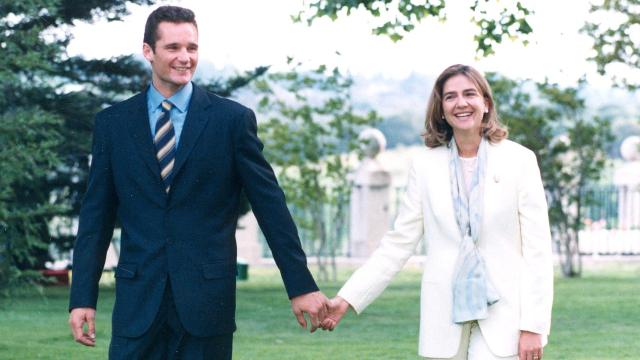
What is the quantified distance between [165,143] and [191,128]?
0.41ft

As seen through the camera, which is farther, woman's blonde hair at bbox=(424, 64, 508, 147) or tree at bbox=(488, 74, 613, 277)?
tree at bbox=(488, 74, 613, 277)

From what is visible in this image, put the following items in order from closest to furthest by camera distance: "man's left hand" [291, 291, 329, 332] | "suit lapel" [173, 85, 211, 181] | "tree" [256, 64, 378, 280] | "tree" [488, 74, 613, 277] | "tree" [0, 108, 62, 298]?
"suit lapel" [173, 85, 211, 181]
"man's left hand" [291, 291, 329, 332]
"tree" [0, 108, 62, 298]
"tree" [256, 64, 378, 280]
"tree" [488, 74, 613, 277]

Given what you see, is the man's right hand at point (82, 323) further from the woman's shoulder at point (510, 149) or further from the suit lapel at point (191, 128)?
the woman's shoulder at point (510, 149)

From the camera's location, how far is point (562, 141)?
24328 mm

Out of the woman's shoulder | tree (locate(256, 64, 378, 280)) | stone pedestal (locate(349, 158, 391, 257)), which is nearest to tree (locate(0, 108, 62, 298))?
the woman's shoulder

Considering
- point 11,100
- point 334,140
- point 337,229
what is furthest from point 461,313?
point 337,229

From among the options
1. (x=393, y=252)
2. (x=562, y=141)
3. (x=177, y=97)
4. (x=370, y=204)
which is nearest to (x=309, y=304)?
(x=393, y=252)

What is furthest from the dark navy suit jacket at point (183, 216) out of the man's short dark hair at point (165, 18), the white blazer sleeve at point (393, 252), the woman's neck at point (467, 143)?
the woman's neck at point (467, 143)

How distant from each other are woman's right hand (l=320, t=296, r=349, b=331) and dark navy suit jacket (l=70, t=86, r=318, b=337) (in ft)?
0.98

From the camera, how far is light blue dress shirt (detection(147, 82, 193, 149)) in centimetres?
565

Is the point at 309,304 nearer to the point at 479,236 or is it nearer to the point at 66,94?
the point at 479,236

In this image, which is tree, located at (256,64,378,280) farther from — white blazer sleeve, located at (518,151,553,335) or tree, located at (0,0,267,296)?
white blazer sleeve, located at (518,151,553,335)

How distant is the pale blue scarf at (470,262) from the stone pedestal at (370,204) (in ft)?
68.9

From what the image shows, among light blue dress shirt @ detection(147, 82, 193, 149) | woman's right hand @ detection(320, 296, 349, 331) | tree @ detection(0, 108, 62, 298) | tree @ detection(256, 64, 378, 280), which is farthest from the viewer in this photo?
tree @ detection(256, 64, 378, 280)
